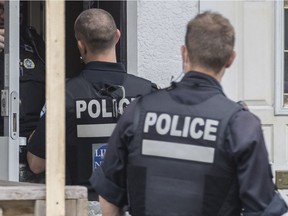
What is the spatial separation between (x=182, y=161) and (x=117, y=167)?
27cm

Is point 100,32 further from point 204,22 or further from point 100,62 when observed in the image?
point 204,22

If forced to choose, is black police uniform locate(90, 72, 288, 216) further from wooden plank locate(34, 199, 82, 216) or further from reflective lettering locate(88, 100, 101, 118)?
reflective lettering locate(88, 100, 101, 118)

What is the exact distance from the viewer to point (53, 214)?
9.68ft

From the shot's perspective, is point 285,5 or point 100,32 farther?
point 285,5

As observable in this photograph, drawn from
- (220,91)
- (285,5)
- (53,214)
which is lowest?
(53,214)

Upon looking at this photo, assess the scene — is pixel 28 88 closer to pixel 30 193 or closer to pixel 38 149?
pixel 38 149

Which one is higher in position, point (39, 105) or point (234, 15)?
point (234, 15)

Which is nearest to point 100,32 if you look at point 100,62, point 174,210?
point 100,62

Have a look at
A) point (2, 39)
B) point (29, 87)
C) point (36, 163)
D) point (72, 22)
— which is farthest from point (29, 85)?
point (72, 22)

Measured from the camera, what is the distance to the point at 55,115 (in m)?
3.00

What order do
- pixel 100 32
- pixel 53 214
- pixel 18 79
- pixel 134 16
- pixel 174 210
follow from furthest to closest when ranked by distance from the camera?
pixel 134 16 → pixel 18 79 → pixel 100 32 → pixel 53 214 → pixel 174 210

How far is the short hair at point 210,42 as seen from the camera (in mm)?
2738

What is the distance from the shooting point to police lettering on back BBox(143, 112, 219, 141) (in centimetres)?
267

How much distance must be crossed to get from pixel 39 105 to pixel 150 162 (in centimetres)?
174
